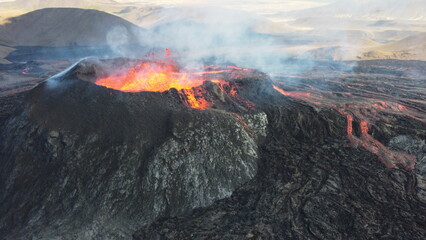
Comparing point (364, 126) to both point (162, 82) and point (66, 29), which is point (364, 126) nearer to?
point (162, 82)

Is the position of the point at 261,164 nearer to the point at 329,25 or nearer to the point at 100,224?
the point at 100,224

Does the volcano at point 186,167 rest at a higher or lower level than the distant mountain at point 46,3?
lower

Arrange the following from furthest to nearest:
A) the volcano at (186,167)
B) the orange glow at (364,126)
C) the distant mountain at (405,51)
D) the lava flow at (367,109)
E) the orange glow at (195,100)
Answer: the distant mountain at (405,51)
the orange glow at (364,126)
the orange glow at (195,100)
the lava flow at (367,109)
the volcano at (186,167)

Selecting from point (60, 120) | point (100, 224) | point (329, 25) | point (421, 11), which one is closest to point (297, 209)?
point (100, 224)

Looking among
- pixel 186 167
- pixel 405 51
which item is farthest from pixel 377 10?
pixel 186 167

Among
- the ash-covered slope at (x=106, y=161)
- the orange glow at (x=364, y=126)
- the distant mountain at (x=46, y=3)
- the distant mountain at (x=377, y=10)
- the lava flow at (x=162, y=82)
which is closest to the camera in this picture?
the ash-covered slope at (x=106, y=161)

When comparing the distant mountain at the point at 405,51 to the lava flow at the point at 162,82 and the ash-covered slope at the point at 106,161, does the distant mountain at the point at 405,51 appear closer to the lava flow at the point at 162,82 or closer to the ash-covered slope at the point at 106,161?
the lava flow at the point at 162,82

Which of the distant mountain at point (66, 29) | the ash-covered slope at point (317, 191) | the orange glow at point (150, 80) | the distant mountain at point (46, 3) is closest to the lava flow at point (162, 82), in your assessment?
the orange glow at point (150, 80)
